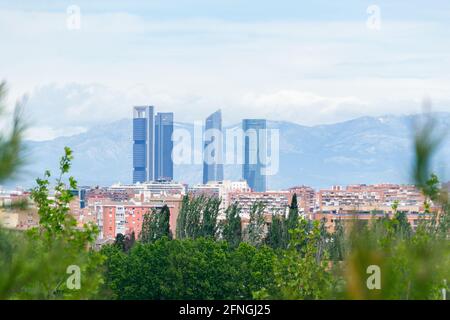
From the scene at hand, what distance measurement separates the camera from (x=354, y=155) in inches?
2781

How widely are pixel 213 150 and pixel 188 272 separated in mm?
69718

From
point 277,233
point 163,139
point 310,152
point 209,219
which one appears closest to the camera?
point 277,233

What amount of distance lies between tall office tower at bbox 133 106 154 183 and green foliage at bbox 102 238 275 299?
53.0 meters

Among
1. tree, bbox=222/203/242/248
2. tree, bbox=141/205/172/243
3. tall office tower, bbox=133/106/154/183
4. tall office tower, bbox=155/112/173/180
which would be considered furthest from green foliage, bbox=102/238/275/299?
tall office tower, bbox=155/112/173/180

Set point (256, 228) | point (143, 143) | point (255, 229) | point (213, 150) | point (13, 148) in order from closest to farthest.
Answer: point (13, 148) → point (255, 229) → point (256, 228) → point (143, 143) → point (213, 150)

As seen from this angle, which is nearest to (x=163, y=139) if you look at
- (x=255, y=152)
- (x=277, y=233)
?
(x=255, y=152)

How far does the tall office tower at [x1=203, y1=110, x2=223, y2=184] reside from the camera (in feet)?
250

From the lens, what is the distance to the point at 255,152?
83750 mm

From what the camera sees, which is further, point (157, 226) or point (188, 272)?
point (157, 226)

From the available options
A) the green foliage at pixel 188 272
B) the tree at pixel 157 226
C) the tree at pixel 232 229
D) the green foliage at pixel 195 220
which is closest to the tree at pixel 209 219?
the green foliage at pixel 195 220

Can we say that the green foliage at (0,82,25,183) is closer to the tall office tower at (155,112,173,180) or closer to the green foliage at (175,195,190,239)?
the green foliage at (175,195,190,239)

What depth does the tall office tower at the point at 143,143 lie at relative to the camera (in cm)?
7294

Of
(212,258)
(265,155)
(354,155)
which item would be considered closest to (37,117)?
(212,258)

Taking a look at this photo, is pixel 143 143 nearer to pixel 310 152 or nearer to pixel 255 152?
pixel 255 152
